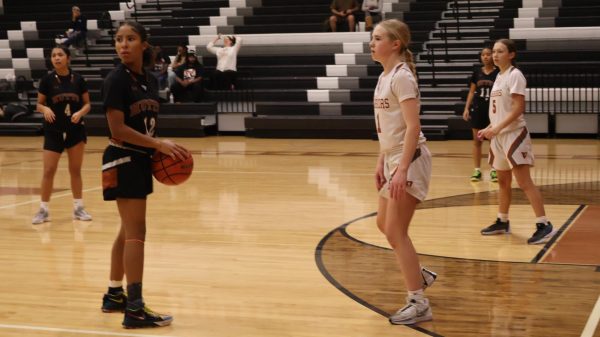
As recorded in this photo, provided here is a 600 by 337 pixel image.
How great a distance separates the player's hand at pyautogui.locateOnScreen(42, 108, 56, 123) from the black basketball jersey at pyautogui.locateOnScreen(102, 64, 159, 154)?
3.21 m

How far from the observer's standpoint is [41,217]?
8203mm

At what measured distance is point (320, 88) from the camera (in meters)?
17.7

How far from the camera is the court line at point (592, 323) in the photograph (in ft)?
14.8

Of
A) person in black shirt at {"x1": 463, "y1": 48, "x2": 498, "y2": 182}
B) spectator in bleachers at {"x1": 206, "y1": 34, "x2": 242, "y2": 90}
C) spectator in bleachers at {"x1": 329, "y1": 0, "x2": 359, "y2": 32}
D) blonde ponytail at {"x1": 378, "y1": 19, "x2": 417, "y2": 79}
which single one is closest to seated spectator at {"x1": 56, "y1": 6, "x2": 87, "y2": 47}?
spectator in bleachers at {"x1": 206, "y1": 34, "x2": 242, "y2": 90}

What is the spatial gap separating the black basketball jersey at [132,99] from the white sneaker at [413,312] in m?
1.57

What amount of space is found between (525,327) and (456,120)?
1103cm

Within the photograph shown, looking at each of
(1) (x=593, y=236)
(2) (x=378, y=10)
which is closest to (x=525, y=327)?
(1) (x=593, y=236)

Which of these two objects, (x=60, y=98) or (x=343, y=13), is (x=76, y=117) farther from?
(x=343, y=13)

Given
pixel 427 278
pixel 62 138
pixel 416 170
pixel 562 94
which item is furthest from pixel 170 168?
pixel 562 94

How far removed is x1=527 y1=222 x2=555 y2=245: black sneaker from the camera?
22.3ft

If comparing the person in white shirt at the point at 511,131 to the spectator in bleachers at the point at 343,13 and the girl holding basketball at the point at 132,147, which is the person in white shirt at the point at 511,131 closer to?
the girl holding basketball at the point at 132,147

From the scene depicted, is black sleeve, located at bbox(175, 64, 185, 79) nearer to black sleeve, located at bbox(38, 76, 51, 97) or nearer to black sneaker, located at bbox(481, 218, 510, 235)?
black sleeve, located at bbox(38, 76, 51, 97)

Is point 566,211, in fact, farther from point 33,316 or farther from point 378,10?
point 378,10

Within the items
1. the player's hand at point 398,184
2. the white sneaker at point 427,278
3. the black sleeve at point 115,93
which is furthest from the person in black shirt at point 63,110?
the player's hand at point 398,184
